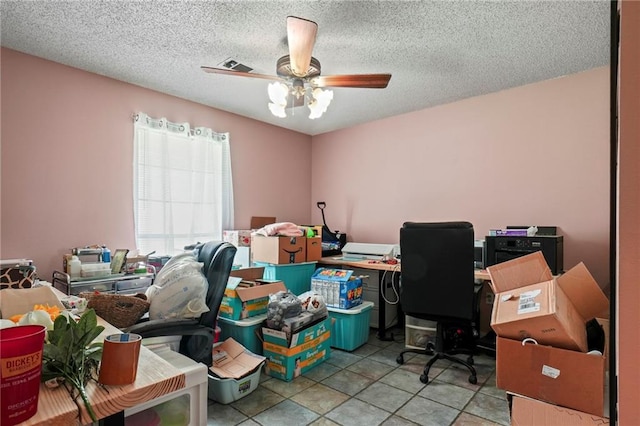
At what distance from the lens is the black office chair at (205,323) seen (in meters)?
1.67

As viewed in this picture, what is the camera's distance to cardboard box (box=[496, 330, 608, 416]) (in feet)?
4.42

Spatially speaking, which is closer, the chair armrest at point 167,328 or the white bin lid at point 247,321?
the chair armrest at point 167,328

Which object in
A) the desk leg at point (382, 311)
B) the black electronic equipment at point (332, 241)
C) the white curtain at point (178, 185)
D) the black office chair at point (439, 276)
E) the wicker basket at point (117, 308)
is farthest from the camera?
the black electronic equipment at point (332, 241)

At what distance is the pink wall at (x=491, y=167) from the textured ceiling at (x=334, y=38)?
317 millimetres

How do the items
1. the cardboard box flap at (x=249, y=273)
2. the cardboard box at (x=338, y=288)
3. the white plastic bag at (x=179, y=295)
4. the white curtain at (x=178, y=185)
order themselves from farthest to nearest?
the white curtain at (x=178, y=185)
the cardboard box at (x=338, y=288)
the cardboard box flap at (x=249, y=273)
the white plastic bag at (x=179, y=295)

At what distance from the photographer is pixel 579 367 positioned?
4.53ft

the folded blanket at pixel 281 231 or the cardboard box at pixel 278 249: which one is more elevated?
the folded blanket at pixel 281 231

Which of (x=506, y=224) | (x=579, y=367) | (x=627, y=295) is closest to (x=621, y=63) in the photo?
(x=627, y=295)

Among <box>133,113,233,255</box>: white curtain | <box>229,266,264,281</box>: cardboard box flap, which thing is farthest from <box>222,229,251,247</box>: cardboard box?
<box>229,266,264,281</box>: cardboard box flap

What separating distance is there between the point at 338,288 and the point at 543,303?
1.85 meters

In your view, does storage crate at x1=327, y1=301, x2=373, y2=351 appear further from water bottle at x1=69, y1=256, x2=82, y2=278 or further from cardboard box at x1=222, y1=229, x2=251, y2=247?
water bottle at x1=69, y1=256, x2=82, y2=278

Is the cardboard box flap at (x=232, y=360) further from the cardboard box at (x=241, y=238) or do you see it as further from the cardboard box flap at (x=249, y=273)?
the cardboard box at (x=241, y=238)

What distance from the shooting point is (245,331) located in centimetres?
259

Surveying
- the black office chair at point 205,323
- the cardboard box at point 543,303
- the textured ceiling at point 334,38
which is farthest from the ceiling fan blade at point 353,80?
the cardboard box at point 543,303
